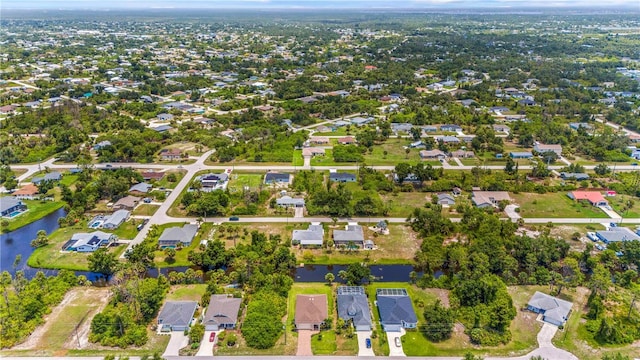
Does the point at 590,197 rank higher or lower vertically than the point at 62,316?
higher

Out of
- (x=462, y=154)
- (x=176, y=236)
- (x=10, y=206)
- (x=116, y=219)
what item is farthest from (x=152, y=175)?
(x=462, y=154)

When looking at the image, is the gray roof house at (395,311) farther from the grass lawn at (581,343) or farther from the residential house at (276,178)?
the residential house at (276,178)

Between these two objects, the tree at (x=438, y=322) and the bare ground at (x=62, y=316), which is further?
the tree at (x=438, y=322)

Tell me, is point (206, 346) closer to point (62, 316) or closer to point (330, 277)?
point (330, 277)

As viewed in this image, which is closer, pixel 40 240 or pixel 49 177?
pixel 40 240

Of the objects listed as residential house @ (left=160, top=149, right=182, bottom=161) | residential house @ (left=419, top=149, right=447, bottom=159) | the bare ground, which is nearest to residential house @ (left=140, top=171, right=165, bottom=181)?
residential house @ (left=160, top=149, right=182, bottom=161)

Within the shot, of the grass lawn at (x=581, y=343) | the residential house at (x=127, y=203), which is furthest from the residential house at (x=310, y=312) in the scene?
the residential house at (x=127, y=203)
